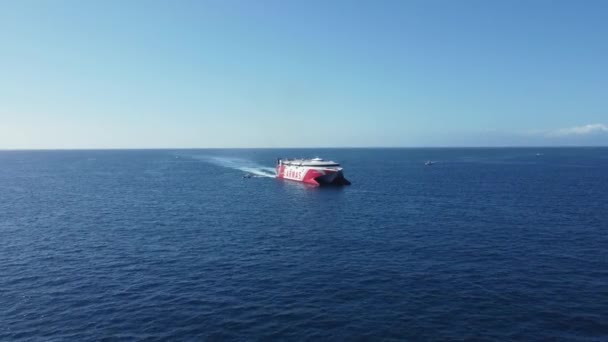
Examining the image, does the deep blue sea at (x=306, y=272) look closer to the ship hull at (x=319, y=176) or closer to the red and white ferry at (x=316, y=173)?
the ship hull at (x=319, y=176)

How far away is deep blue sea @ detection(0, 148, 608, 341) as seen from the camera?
3741 cm

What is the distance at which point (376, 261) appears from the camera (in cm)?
5597

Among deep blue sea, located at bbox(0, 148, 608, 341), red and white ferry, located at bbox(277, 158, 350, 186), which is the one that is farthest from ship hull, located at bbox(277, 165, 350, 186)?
deep blue sea, located at bbox(0, 148, 608, 341)

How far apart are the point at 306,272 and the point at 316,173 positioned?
9457 centimetres

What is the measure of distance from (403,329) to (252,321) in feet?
46.5

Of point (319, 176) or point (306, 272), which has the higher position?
point (319, 176)

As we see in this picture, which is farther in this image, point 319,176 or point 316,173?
point 316,173

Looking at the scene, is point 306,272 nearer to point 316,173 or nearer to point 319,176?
point 319,176

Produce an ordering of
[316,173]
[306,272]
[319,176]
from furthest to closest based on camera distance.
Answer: [316,173] < [319,176] < [306,272]

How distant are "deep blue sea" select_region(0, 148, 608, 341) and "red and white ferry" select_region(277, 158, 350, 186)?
41.1m

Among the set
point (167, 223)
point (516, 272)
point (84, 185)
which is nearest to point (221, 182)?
point (84, 185)

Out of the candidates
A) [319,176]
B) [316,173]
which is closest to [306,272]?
[319,176]

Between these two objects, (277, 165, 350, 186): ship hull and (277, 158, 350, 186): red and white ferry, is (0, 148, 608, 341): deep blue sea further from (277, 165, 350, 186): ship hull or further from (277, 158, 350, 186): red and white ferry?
(277, 158, 350, 186): red and white ferry

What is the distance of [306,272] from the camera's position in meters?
51.8
